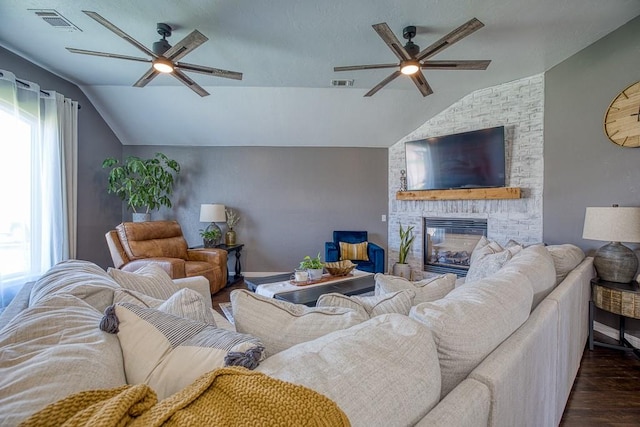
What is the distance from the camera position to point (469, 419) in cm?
62

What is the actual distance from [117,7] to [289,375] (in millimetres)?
3071

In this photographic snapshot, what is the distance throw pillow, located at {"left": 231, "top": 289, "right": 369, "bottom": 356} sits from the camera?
2.80 ft

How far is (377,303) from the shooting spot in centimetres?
120

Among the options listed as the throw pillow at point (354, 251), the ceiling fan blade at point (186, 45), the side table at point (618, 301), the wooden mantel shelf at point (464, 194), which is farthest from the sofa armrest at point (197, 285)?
the wooden mantel shelf at point (464, 194)

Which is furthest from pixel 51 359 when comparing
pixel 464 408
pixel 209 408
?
pixel 464 408

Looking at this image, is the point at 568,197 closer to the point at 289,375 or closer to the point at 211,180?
the point at 289,375

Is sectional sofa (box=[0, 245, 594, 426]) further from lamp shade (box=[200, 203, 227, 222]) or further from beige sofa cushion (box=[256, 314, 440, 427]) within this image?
lamp shade (box=[200, 203, 227, 222])

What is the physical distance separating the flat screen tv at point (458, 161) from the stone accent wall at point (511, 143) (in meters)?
0.16

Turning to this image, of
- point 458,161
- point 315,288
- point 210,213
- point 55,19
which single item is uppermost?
point 55,19

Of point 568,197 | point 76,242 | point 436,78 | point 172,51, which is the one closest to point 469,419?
point 172,51

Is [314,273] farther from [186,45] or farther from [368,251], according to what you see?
[186,45]

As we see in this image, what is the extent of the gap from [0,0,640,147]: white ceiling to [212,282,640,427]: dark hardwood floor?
2903 mm

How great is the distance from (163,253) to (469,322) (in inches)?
162

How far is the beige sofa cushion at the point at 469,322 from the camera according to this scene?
2.64ft
